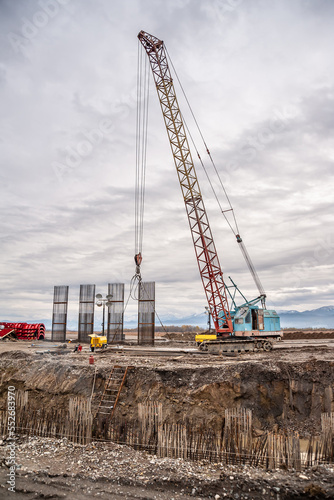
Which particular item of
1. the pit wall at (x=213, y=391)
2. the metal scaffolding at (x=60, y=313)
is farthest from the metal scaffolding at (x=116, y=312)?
the pit wall at (x=213, y=391)

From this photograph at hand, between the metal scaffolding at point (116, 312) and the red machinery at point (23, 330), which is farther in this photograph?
the red machinery at point (23, 330)

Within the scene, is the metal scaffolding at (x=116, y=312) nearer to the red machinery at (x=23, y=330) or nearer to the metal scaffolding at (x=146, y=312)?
the metal scaffolding at (x=146, y=312)

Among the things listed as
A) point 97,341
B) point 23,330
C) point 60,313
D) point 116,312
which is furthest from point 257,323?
point 23,330

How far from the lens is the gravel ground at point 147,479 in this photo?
991 cm

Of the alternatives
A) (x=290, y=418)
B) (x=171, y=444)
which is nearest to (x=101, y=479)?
(x=171, y=444)

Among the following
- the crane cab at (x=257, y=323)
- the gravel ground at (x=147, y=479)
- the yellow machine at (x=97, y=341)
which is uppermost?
the crane cab at (x=257, y=323)

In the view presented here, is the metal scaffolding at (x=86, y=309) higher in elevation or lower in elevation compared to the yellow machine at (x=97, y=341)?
higher

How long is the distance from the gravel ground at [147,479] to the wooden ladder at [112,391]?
7.69 feet

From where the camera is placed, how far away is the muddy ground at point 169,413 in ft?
33.3

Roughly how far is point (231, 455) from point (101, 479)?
4.43 meters

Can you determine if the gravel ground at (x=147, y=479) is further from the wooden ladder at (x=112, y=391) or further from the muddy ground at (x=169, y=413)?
the wooden ladder at (x=112, y=391)

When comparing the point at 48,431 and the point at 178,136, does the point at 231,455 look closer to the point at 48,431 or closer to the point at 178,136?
the point at 48,431

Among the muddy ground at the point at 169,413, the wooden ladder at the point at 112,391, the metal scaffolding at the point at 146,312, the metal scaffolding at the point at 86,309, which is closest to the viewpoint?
the muddy ground at the point at 169,413

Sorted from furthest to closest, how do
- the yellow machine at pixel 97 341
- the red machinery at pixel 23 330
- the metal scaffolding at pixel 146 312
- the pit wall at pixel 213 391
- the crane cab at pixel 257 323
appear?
the red machinery at pixel 23 330
the metal scaffolding at pixel 146 312
the crane cab at pixel 257 323
the yellow machine at pixel 97 341
the pit wall at pixel 213 391
